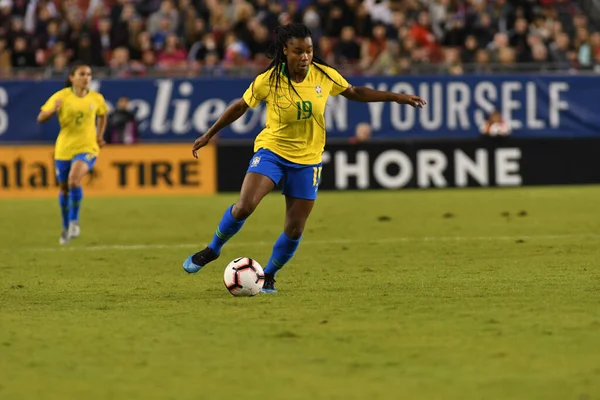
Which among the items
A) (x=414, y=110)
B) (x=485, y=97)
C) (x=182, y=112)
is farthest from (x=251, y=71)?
(x=485, y=97)

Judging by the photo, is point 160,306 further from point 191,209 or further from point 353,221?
point 191,209

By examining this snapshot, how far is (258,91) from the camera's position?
31.3 ft

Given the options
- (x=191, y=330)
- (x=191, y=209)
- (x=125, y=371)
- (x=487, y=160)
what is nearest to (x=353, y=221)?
(x=191, y=209)

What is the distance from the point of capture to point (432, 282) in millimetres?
10430

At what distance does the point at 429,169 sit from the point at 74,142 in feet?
31.5

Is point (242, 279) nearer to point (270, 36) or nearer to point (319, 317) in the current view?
point (319, 317)

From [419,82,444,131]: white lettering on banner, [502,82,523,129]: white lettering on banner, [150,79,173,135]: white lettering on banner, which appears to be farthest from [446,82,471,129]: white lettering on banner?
[150,79,173,135]: white lettering on banner

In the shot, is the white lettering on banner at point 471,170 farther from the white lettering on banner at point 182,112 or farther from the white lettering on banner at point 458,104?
the white lettering on banner at point 182,112

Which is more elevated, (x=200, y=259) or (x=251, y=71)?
(x=251, y=71)

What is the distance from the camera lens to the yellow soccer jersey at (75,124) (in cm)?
1562

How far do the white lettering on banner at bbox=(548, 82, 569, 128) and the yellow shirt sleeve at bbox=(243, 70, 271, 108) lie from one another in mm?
16930

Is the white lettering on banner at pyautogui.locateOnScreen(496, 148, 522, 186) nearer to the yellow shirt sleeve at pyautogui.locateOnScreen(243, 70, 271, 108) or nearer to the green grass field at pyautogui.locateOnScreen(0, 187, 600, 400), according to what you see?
the green grass field at pyautogui.locateOnScreen(0, 187, 600, 400)

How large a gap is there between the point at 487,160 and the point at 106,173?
6996 millimetres

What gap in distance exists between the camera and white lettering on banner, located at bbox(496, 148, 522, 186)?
2375 centimetres
